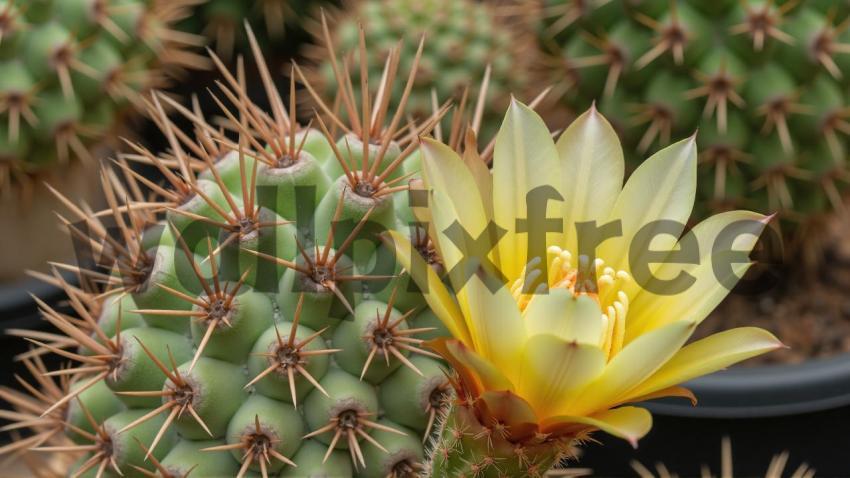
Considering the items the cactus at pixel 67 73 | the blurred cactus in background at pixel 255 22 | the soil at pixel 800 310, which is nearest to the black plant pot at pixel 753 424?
the soil at pixel 800 310

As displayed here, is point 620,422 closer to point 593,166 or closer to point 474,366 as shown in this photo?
point 474,366

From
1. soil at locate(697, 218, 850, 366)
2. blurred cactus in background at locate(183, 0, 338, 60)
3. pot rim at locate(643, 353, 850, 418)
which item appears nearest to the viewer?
pot rim at locate(643, 353, 850, 418)

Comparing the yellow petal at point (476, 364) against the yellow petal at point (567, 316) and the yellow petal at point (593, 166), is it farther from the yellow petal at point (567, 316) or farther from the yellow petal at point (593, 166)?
the yellow petal at point (593, 166)

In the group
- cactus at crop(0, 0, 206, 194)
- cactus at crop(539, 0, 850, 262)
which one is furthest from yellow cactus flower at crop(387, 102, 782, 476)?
cactus at crop(0, 0, 206, 194)

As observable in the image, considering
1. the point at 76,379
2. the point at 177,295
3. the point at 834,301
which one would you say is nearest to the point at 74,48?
the point at 76,379

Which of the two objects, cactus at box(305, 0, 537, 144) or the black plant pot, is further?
cactus at box(305, 0, 537, 144)

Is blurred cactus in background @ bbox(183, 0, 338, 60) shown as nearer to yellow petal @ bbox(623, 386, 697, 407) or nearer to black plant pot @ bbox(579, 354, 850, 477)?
black plant pot @ bbox(579, 354, 850, 477)
